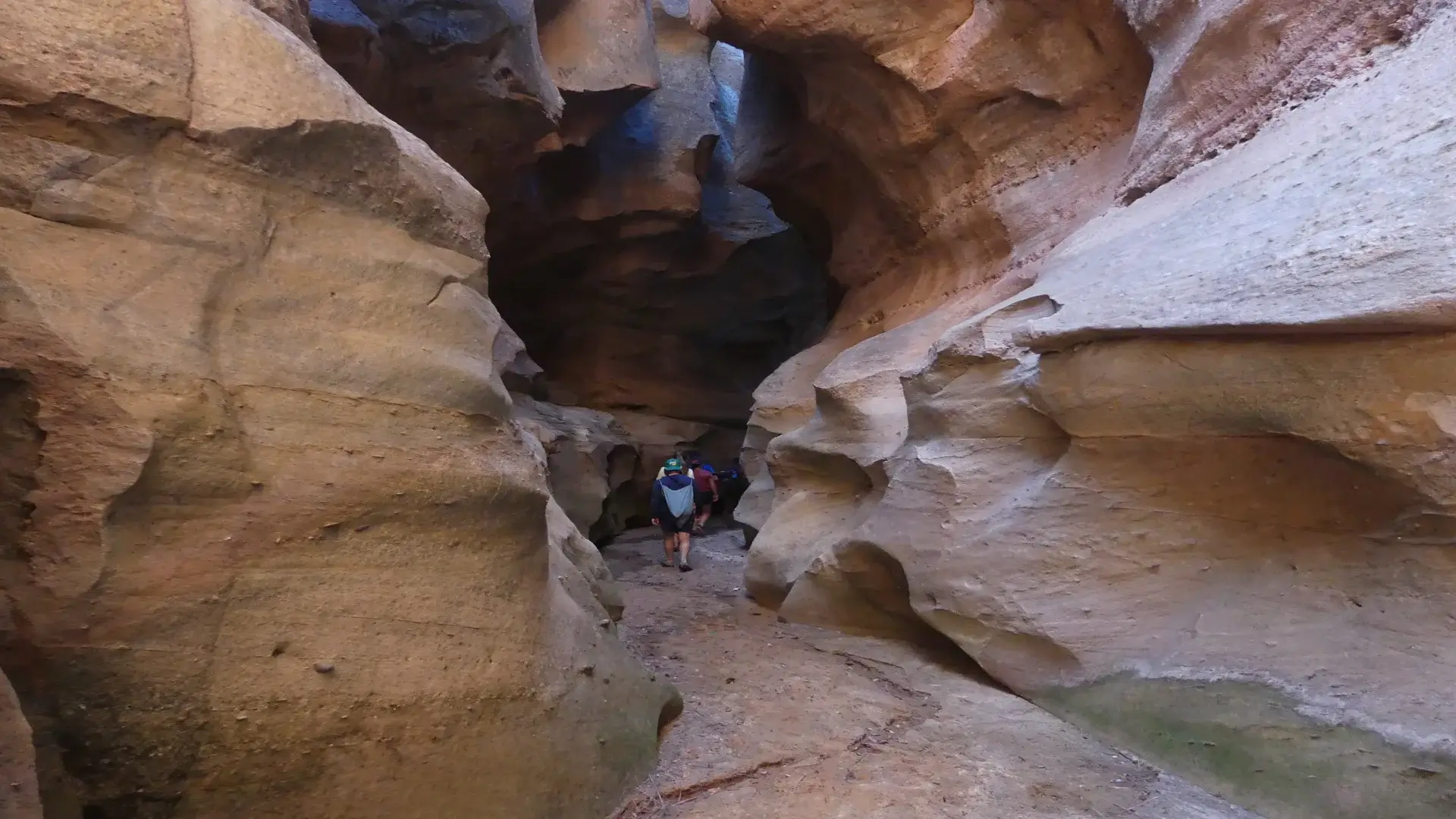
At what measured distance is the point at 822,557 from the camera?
17.5ft

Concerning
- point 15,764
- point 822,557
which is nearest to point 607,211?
point 822,557

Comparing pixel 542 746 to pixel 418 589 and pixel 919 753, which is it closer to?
pixel 418 589

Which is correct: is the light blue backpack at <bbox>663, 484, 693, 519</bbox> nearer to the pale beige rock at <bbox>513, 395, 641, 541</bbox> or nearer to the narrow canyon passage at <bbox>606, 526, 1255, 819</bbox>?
the pale beige rock at <bbox>513, 395, 641, 541</bbox>

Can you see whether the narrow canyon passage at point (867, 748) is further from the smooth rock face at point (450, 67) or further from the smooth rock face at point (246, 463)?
the smooth rock face at point (450, 67)

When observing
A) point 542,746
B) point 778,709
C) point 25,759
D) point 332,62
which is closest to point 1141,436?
point 778,709

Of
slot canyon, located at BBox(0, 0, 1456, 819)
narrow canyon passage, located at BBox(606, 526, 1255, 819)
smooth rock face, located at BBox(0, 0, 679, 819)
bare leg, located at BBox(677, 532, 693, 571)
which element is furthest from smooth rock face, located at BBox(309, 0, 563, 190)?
narrow canyon passage, located at BBox(606, 526, 1255, 819)

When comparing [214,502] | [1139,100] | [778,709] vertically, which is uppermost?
[1139,100]

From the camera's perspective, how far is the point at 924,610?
4215 millimetres

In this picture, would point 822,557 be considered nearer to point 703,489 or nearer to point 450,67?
point 703,489

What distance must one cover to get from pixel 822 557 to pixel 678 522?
2.79m

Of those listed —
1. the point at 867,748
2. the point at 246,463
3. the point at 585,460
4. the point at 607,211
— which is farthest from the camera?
the point at 607,211

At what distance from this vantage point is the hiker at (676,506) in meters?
7.84

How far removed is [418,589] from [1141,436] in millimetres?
2825

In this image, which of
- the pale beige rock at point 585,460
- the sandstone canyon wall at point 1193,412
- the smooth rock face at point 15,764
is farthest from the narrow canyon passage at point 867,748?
the pale beige rock at point 585,460
